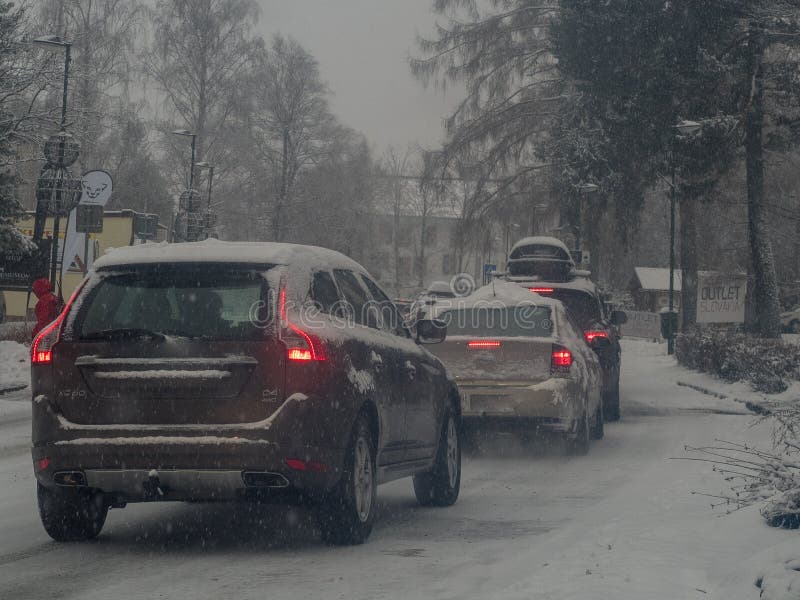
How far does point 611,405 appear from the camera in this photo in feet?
61.1

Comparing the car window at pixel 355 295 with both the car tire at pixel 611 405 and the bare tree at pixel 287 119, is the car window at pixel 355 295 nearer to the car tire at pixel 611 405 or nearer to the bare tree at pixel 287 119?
the car tire at pixel 611 405

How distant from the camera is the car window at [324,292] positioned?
766 cm

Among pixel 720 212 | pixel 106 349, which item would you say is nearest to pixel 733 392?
pixel 106 349

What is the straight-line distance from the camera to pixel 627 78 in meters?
28.1

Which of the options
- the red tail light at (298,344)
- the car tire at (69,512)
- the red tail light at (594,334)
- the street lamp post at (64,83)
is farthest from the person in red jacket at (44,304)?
the red tail light at (298,344)

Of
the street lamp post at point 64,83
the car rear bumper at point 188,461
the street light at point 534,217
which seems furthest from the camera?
the street light at point 534,217

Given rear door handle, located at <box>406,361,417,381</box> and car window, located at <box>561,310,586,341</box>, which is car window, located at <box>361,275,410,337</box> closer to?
rear door handle, located at <box>406,361,417,381</box>

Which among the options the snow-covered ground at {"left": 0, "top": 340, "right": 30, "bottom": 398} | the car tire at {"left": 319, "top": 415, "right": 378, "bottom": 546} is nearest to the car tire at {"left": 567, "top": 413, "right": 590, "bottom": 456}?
the car tire at {"left": 319, "top": 415, "right": 378, "bottom": 546}

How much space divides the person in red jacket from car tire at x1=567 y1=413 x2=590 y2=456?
8000 millimetres

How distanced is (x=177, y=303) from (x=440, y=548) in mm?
2151

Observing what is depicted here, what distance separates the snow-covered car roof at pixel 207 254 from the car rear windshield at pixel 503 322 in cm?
Result: 582

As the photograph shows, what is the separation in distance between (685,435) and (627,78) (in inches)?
531

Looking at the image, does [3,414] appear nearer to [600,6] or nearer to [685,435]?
[685,435]

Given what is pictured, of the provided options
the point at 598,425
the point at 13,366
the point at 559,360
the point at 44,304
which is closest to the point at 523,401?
the point at 559,360
